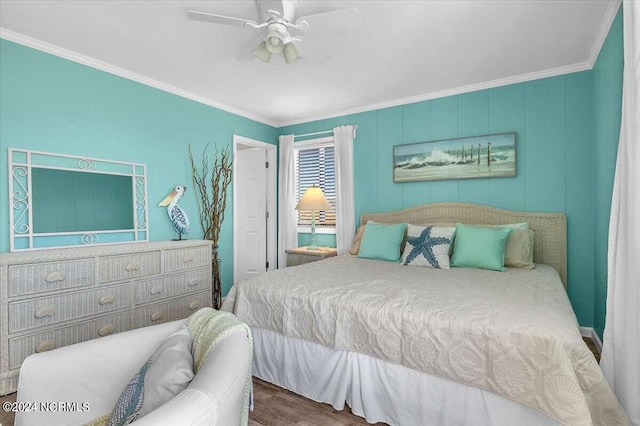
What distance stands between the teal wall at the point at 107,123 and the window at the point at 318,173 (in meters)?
1.06

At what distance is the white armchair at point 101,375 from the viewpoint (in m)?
0.88

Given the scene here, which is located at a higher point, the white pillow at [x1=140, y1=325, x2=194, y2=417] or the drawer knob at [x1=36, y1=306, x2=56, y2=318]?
the white pillow at [x1=140, y1=325, x2=194, y2=417]

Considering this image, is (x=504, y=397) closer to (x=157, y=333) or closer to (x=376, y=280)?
(x=376, y=280)

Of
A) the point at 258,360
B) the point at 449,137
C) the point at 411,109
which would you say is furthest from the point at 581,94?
the point at 258,360

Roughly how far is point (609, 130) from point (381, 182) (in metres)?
2.21

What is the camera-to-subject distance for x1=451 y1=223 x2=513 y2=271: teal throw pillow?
9.19 feet

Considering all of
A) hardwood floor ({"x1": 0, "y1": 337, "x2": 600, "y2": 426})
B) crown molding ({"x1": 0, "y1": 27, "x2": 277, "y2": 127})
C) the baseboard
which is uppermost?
crown molding ({"x1": 0, "y1": 27, "x2": 277, "y2": 127})

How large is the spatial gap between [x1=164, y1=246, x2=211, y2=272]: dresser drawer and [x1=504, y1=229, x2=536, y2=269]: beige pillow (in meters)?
2.83

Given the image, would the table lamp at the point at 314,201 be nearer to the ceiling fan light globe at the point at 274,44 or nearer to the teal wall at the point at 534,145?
the teal wall at the point at 534,145

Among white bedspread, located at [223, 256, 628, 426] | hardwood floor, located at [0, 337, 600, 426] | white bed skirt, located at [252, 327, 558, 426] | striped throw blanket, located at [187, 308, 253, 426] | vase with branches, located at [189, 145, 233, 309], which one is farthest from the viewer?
vase with branches, located at [189, 145, 233, 309]

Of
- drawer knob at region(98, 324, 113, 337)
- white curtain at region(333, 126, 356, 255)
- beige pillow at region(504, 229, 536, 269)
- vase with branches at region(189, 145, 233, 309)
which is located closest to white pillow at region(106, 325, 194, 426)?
drawer knob at region(98, 324, 113, 337)

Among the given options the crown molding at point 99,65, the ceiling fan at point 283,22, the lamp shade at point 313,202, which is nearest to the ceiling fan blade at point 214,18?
the ceiling fan at point 283,22

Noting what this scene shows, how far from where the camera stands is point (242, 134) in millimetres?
4512

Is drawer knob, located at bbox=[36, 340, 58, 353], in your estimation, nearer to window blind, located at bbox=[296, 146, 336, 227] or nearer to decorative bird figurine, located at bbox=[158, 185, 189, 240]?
decorative bird figurine, located at bbox=[158, 185, 189, 240]
